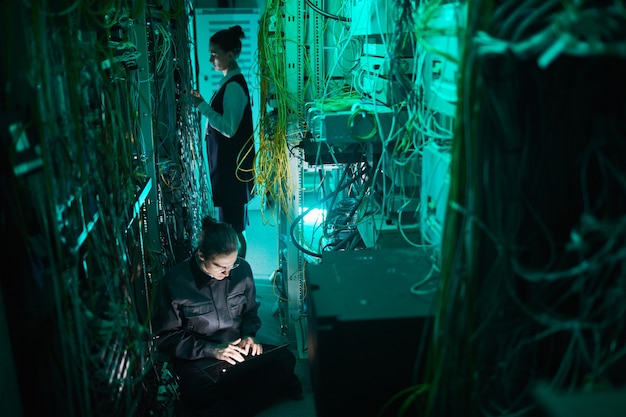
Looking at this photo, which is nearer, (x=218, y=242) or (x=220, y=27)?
(x=218, y=242)

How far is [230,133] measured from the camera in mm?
3477

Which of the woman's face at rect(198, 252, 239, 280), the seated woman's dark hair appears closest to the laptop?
the woman's face at rect(198, 252, 239, 280)

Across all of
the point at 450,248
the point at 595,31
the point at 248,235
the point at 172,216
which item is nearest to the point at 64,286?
the point at 450,248

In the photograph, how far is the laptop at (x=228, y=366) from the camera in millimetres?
2590

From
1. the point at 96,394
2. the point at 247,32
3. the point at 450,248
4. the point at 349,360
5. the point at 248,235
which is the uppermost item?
the point at 247,32

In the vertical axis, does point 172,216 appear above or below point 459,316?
below

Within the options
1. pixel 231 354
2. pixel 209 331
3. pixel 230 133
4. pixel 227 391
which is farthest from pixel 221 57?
pixel 227 391

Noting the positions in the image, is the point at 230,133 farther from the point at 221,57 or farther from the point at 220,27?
the point at 220,27

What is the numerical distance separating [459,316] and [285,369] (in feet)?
5.86

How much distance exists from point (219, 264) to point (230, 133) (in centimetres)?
119

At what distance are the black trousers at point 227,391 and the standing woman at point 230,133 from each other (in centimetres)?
133

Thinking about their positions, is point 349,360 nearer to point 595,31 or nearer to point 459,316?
point 459,316

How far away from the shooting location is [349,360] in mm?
1337

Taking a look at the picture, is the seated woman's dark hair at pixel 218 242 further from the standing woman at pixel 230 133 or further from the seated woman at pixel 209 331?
the standing woman at pixel 230 133
